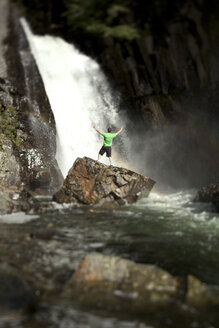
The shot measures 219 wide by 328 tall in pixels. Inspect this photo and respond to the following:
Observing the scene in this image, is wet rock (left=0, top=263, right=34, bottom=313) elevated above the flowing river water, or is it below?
below

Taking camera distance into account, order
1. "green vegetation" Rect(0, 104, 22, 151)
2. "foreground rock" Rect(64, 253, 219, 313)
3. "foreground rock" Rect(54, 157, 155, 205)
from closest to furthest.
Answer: "foreground rock" Rect(64, 253, 219, 313) < "foreground rock" Rect(54, 157, 155, 205) < "green vegetation" Rect(0, 104, 22, 151)

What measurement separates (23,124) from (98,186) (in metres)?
7.15

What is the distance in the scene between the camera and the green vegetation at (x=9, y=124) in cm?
1727

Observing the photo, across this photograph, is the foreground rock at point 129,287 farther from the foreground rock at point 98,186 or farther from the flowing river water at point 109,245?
the foreground rock at point 98,186

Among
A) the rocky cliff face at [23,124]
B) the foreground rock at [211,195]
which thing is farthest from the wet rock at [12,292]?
the rocky cliff face at [23,124]

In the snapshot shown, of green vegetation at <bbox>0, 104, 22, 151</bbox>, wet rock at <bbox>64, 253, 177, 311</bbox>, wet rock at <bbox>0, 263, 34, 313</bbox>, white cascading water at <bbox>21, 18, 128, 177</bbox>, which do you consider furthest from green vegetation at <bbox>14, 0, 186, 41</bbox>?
wet rock at <bbox>0, 263, 34, 313</bbox>

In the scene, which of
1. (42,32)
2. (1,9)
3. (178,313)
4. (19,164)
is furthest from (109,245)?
(42,32)

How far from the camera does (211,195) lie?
14.0m

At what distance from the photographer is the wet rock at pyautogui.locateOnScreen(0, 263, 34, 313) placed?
4492 millimetres

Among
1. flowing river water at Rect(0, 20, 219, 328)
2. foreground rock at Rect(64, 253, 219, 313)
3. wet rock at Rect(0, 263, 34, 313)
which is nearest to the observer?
flowing river water at Rect(0, 20, 219, 328)

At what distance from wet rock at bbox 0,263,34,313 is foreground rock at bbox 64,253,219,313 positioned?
2.19 feet

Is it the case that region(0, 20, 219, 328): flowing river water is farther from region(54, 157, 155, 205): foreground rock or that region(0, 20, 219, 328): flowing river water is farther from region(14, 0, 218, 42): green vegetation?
region(14, 0, 218, 42): green vegetation

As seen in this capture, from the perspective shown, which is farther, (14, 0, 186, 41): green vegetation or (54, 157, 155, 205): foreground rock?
(54, 157, 155, 205): foreground rock

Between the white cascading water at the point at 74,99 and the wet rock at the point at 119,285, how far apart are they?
1405 cm
